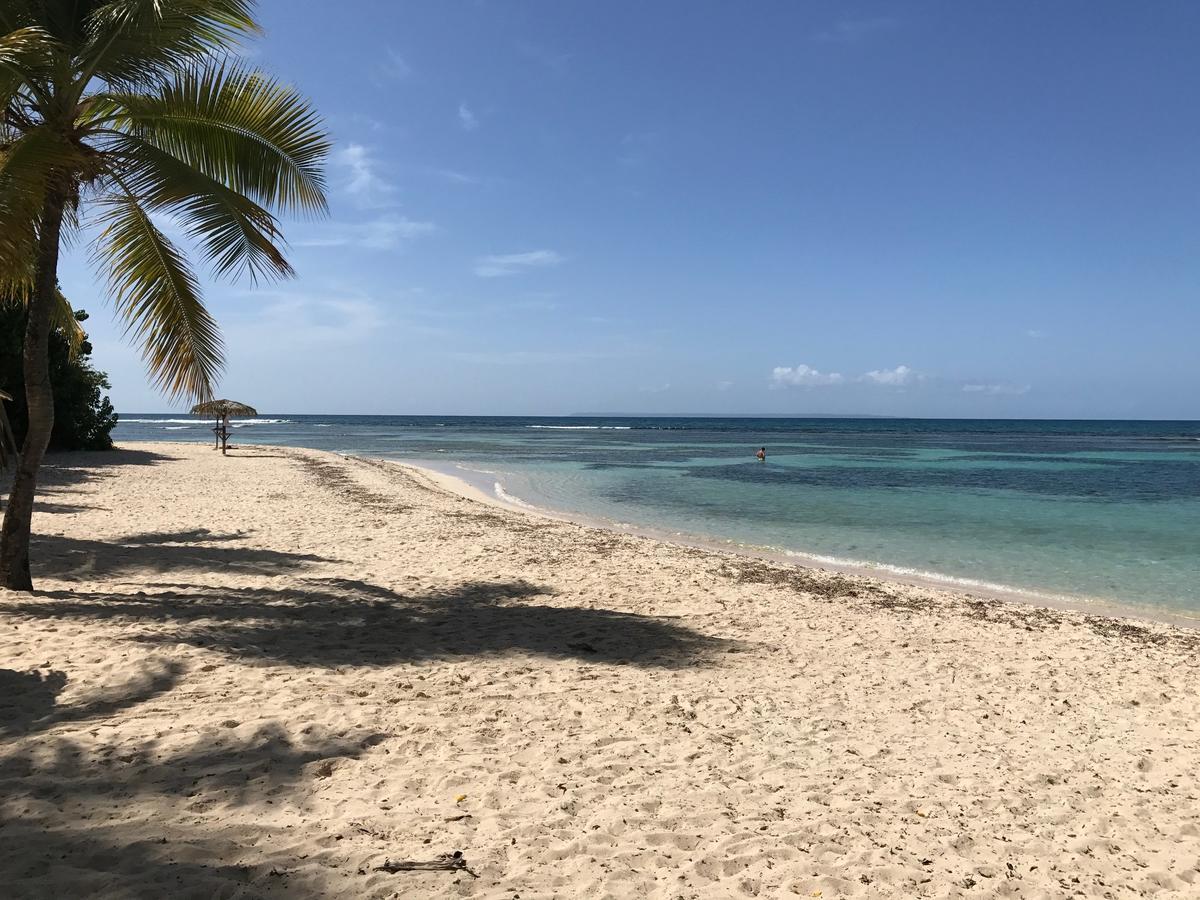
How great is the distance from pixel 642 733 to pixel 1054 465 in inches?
1614

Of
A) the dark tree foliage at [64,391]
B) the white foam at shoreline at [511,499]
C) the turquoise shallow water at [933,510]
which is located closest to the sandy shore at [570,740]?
the turquoise shallow water at [933,510]

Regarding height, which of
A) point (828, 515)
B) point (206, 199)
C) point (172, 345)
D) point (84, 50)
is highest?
point (84, 50)

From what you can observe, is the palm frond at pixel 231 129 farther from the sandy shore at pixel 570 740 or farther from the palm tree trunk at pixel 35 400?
the sandy shore at pixel 570 740

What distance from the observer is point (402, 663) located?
223 inches

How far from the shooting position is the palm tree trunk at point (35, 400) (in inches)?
252

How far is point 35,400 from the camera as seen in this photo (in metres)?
6.55

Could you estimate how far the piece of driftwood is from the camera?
2.91 m

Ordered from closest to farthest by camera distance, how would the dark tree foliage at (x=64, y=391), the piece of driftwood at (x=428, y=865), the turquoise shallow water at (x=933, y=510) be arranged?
the piece of driftwood at (x=428, y=865)
the turquoise shallow water at (x=933, y=510)
the dark tree foliage at (x=64, y=391)

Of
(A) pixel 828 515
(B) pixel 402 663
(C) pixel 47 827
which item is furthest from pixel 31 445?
(A) pixel 828 515

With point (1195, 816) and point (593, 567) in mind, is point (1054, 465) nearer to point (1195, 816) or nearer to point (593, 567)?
point (593, 567)

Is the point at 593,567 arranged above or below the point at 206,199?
below

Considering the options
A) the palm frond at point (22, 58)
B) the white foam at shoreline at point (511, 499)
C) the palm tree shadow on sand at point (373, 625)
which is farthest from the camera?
the white foam at shoreline at point (511, 499)

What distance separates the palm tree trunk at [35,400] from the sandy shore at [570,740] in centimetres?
44

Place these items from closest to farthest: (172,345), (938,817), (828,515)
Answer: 1. (938,817)
2. (172,345)
3. (828,515)
